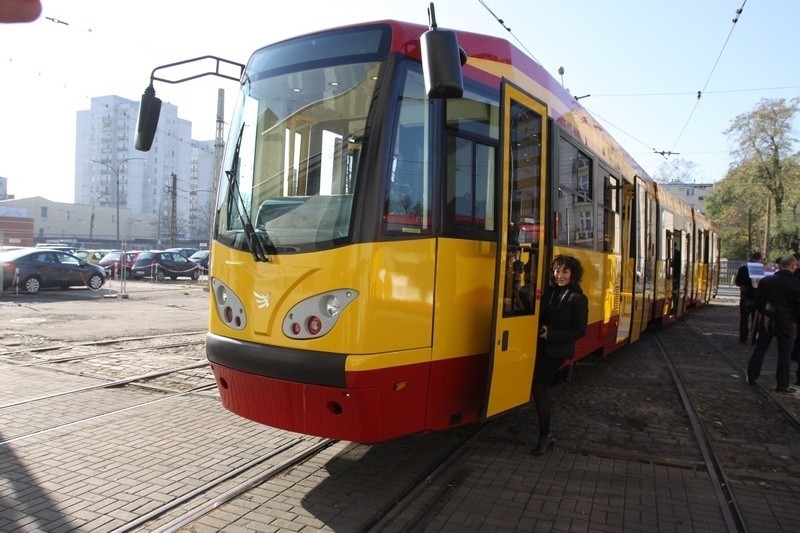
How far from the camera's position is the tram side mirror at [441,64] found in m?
3.64

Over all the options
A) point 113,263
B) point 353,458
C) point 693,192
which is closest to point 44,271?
point 113,263

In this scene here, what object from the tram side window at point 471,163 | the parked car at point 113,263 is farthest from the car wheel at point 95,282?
the tram side window at point 471,163

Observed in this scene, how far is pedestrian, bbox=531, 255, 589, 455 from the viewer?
5.19 meters

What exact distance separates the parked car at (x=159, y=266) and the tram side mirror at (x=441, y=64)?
29.3 m

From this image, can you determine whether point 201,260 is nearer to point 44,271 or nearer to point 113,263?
point 113,263

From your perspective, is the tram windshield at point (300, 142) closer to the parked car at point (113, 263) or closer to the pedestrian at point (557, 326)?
the pedestrian at point (557, 326)

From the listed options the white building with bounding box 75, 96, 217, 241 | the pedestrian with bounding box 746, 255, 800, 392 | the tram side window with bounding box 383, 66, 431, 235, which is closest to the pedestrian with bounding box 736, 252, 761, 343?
the pedestrian with bounding box 746, 255, 800, 392

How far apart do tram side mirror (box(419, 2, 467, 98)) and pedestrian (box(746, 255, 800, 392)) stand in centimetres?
642

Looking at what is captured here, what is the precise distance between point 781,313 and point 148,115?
7703 millimetres

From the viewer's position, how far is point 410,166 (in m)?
4.34

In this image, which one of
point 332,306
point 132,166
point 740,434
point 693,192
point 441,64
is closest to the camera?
point 441,64

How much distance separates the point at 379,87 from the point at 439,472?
2903 mm

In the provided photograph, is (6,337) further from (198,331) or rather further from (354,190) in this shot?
(354,190)

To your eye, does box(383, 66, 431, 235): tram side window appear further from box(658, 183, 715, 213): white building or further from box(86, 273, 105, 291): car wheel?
box(658, 183, 715, 213): white building
